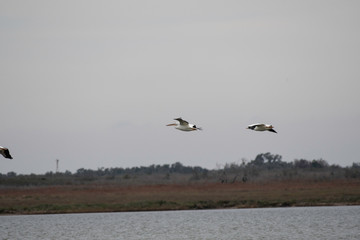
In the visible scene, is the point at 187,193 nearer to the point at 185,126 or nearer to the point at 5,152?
the point at 185,126

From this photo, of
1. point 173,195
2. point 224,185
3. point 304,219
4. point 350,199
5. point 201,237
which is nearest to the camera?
point 201,237

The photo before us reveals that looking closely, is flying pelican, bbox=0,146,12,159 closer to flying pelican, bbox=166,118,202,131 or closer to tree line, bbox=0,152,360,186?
flying pelican, bbox=166,118,202,131

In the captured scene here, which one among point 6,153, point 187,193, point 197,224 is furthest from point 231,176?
point 6,153

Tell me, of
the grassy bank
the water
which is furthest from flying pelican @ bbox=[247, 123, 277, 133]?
the grassy bank

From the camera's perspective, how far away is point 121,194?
6141 centimetres

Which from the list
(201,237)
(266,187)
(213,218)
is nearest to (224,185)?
(266,187)

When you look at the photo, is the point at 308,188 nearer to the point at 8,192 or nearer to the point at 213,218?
the point at 213,218

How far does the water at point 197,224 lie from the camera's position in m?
40.0

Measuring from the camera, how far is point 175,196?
59.2 m

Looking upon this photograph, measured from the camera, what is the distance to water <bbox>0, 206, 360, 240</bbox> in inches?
1575

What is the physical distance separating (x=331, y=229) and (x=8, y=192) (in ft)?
103

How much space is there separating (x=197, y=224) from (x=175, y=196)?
1447 cm

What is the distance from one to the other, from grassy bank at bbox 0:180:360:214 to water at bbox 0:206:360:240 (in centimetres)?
131

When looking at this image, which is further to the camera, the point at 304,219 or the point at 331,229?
the point at 304,219
